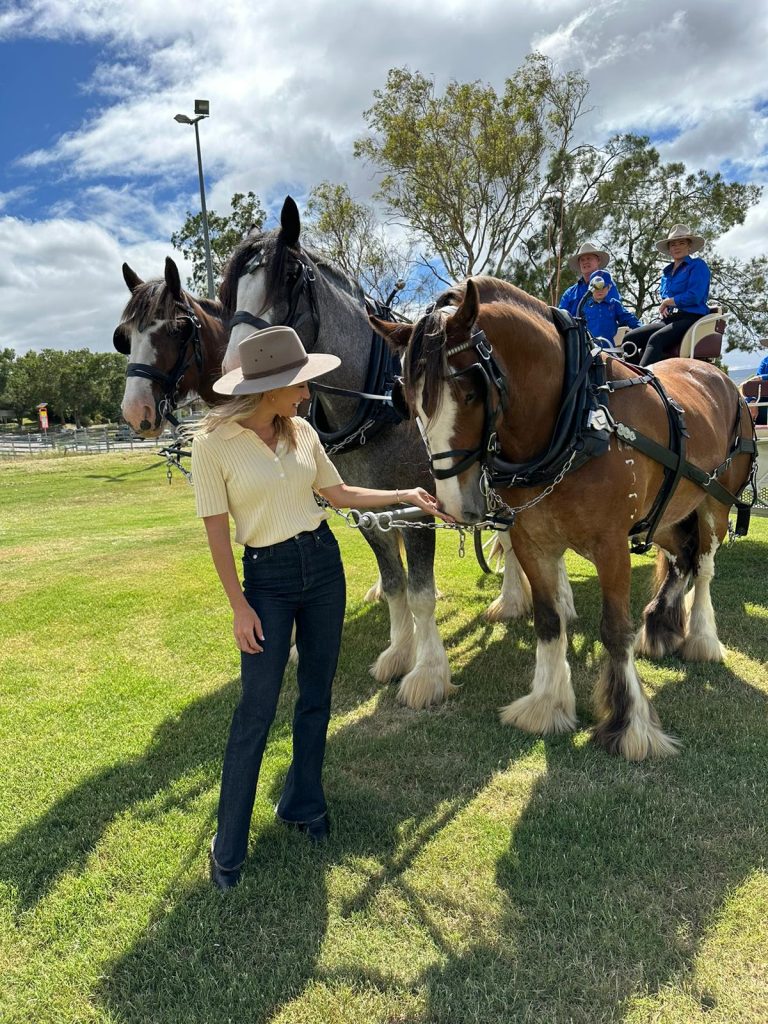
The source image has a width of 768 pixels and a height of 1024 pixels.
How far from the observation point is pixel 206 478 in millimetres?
2061

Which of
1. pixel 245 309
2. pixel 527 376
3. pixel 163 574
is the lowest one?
pixel 163 574

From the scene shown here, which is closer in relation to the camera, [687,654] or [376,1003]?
[376,1003]

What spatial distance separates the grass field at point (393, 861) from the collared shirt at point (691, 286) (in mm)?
2539

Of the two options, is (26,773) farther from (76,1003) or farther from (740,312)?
(740,312)

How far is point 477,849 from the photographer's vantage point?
2.45m

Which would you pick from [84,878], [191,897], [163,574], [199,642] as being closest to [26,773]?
[84,878]

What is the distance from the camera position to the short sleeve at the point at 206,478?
6.73ft

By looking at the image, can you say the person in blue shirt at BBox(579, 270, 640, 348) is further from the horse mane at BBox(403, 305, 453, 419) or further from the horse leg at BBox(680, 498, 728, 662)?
the horse mane at BBox(403, 305, 453, 419)

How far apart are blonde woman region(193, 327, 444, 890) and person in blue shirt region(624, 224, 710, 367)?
11.6 feet

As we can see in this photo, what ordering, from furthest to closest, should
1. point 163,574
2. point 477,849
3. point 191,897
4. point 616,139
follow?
point 616,139 → point 163,574 → point 477,849 → point 191,897

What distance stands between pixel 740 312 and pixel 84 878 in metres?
24.7

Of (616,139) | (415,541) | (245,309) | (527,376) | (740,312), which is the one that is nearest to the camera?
(527,376)

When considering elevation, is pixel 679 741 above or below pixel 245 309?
below

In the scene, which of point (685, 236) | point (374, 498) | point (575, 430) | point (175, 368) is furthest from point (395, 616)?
point (685, 236)
